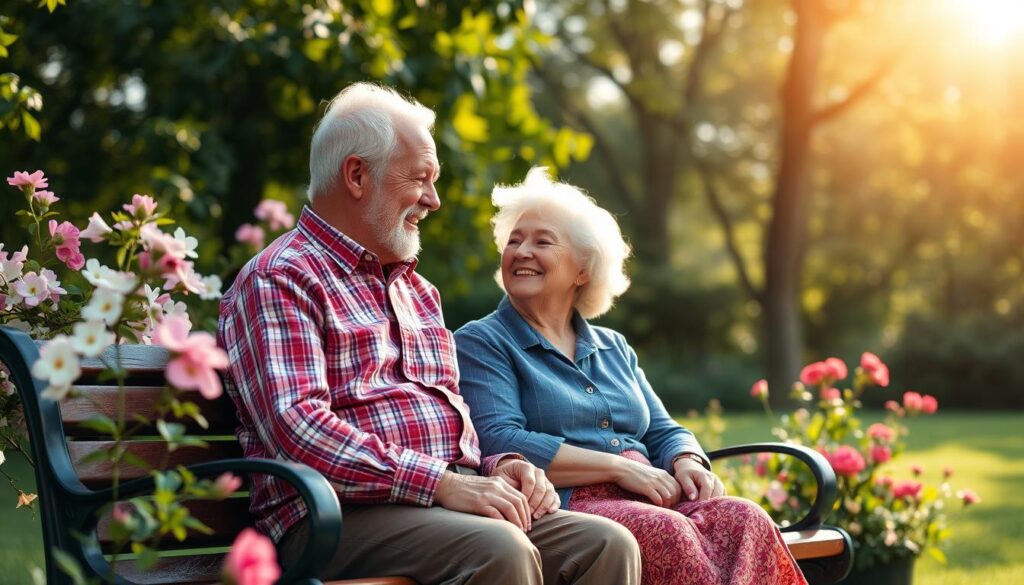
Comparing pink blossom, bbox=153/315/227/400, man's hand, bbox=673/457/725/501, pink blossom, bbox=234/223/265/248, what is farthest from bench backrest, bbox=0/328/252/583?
pink blossom, bbox=234/223/265/248

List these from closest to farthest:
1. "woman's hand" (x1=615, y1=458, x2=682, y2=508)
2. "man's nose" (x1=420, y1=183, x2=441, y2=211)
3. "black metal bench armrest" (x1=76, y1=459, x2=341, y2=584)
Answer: "black metal bench armrest" (x1=76, y1=459, x2=341, y2=584) < "man's nose" (x1=420, y1=183, x2=441, y2=211) < "woman's hand" (x1=615, y1=458, x2=682, y2=508)

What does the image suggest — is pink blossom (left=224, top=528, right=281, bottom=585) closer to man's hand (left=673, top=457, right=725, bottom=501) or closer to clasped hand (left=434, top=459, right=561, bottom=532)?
clasped hand (left=434, top=459, right=561, bottom=532)

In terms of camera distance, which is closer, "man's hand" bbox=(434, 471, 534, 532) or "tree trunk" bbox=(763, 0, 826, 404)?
"man's hand" bbox=(434, 471, 534, 532)

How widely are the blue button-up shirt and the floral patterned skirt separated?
227 millimetres

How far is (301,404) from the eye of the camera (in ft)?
8.77

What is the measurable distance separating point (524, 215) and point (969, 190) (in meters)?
24.4

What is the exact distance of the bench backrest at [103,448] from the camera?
251cm

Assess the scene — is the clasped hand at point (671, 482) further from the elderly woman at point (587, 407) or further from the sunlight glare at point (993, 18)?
the sunlight glare at point (993, 18)

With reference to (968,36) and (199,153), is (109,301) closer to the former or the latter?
(199,153)

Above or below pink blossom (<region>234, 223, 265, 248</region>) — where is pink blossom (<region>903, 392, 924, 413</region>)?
below

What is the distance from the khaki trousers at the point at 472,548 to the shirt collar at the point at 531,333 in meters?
0.70

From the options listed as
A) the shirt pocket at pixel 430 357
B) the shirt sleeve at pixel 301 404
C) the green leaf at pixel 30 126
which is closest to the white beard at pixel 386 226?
the shirt pocket at pixel 430 357

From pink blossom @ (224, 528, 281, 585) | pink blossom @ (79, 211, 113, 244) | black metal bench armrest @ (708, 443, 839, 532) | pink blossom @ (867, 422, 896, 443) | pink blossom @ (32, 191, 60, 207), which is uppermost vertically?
pink blossom @ (32, 191, 60, 207)

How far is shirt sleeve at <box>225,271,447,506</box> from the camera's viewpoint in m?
2.66
